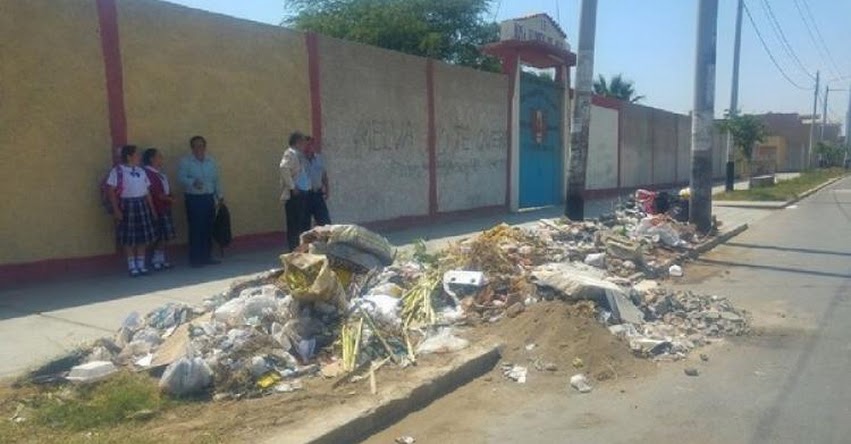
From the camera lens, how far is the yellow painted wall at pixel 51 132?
7.74 meters

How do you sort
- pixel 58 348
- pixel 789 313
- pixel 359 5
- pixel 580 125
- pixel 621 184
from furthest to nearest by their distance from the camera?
1. pixel 359 5
2. pixel 621 184
3. pixel 580 125
4. pixel 789 313
5. pixel 58 348

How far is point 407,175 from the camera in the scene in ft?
46.1

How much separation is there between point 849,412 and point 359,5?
87.3 feet

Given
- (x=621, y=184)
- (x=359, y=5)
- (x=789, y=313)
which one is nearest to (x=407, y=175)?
(x=789, y=313)

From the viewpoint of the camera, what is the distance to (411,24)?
27.8m

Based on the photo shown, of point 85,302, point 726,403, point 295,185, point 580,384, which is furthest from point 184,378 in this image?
point 295,185

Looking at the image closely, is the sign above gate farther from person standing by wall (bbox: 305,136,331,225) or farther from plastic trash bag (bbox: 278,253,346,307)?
plastic trash bag (bbox: 278,253,346,307)

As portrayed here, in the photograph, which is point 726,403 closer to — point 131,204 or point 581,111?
point 131,204

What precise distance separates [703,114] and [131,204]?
9.97 metres

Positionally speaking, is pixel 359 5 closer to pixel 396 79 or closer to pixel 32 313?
pixel 396 79

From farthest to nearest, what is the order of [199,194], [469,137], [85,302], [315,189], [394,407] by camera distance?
1. [469,137]
2. [315,189]
3. [199,194]
4. [85,302]
5. [394,407]

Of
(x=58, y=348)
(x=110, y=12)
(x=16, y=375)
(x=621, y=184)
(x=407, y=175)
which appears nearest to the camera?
(x=16, y=375)

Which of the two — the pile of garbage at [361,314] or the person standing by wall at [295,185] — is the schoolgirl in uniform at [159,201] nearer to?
the person standing by wall at [295,185]

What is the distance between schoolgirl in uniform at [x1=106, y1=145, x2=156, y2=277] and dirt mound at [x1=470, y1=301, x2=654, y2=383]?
14.1 ft
